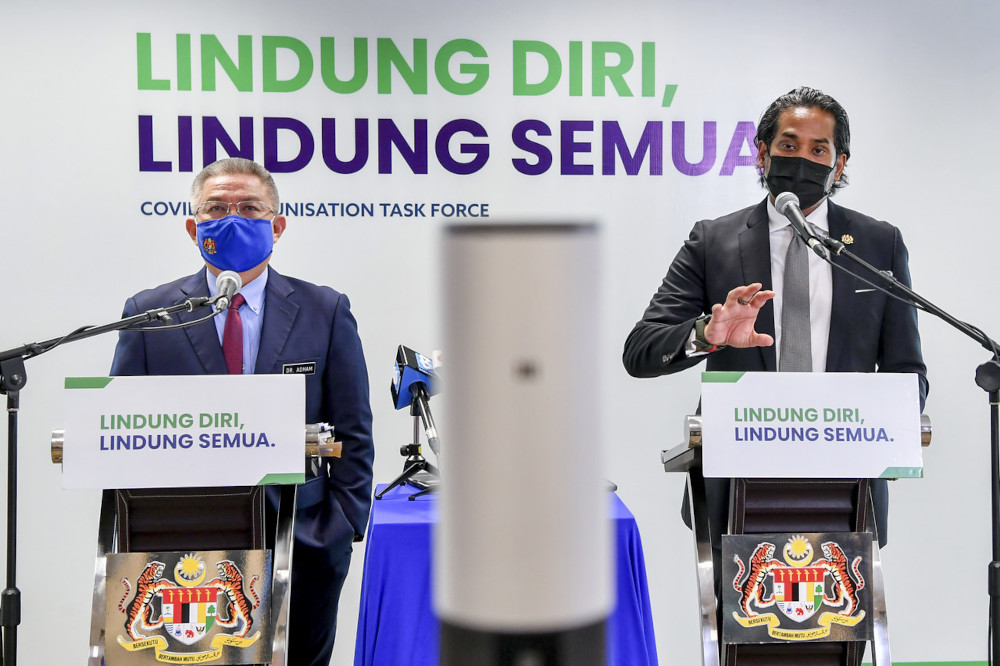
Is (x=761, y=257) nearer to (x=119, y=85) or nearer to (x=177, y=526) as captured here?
(x=177, y=526)

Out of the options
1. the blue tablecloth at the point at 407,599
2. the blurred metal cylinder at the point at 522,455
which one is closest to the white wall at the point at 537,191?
the blue tablecloth at the point at 407,599

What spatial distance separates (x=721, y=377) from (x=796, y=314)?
1.06 metres

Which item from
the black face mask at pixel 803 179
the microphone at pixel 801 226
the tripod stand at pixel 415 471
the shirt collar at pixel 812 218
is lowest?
the tripod stand at pixel 415 471

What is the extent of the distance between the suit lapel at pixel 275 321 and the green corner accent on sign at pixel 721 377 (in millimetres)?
1484

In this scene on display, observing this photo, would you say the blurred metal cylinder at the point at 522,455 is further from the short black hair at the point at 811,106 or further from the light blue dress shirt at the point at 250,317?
the short black hair at the point at 811,106

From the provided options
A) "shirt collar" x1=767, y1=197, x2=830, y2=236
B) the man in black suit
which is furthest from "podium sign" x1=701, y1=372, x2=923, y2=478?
"shirt collar" x1=767, y1=197, x2=830, y2=236

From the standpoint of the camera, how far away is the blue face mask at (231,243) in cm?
312

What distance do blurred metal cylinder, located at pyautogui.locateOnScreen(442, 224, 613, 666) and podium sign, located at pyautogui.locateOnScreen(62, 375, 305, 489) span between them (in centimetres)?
197

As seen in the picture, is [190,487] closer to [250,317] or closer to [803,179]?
[250,317]

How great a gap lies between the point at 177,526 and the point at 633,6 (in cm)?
300

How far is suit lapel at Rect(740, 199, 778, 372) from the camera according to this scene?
3023 mm

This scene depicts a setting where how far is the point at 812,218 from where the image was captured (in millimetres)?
3186

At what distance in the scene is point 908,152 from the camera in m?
4.25

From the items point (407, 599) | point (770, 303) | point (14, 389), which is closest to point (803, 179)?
point (770, 303)
